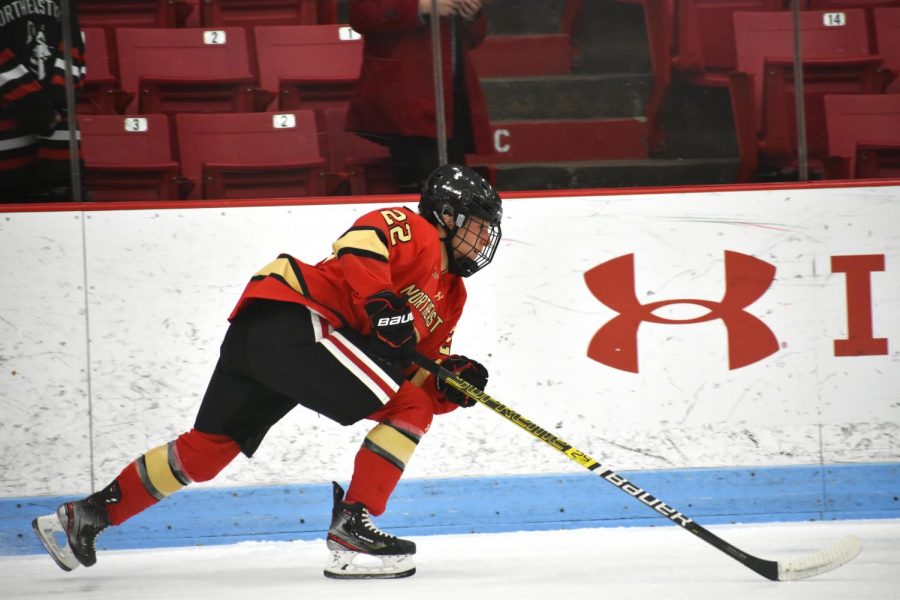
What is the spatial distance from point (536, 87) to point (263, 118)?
856mm

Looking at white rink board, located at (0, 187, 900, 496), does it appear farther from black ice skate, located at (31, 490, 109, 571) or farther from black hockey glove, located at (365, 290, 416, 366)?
black hockey glove, located at (365, 290, 416, 366)

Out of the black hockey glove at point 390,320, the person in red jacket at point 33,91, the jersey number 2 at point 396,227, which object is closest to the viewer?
the black hockey glove at point 390,320

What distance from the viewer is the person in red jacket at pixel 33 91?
3.29m

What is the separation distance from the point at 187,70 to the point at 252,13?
0.89 feet

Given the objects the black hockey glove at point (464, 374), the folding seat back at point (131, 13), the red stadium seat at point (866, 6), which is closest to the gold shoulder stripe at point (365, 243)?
the black hockey glove at point (464, 374)

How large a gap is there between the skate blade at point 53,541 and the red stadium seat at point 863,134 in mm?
2431

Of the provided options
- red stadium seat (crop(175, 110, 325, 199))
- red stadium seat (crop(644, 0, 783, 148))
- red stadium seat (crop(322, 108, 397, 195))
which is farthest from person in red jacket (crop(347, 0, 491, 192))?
red stadium seat (crop(644, 0, 783, 148))

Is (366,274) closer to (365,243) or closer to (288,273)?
(365,243)

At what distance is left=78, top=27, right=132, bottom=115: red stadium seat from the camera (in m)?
3.33

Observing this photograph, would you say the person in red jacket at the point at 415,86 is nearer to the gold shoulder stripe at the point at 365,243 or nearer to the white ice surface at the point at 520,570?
the gold shoulder stripe at the point at 365,243

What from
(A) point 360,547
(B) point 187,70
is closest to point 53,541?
(A) point 360,547

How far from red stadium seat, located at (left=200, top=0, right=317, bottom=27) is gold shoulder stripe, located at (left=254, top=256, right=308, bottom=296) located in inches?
44.0

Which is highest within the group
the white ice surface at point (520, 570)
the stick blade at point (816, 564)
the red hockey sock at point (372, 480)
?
the red hockey sock at point (372, 480)

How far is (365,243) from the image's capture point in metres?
2.46
